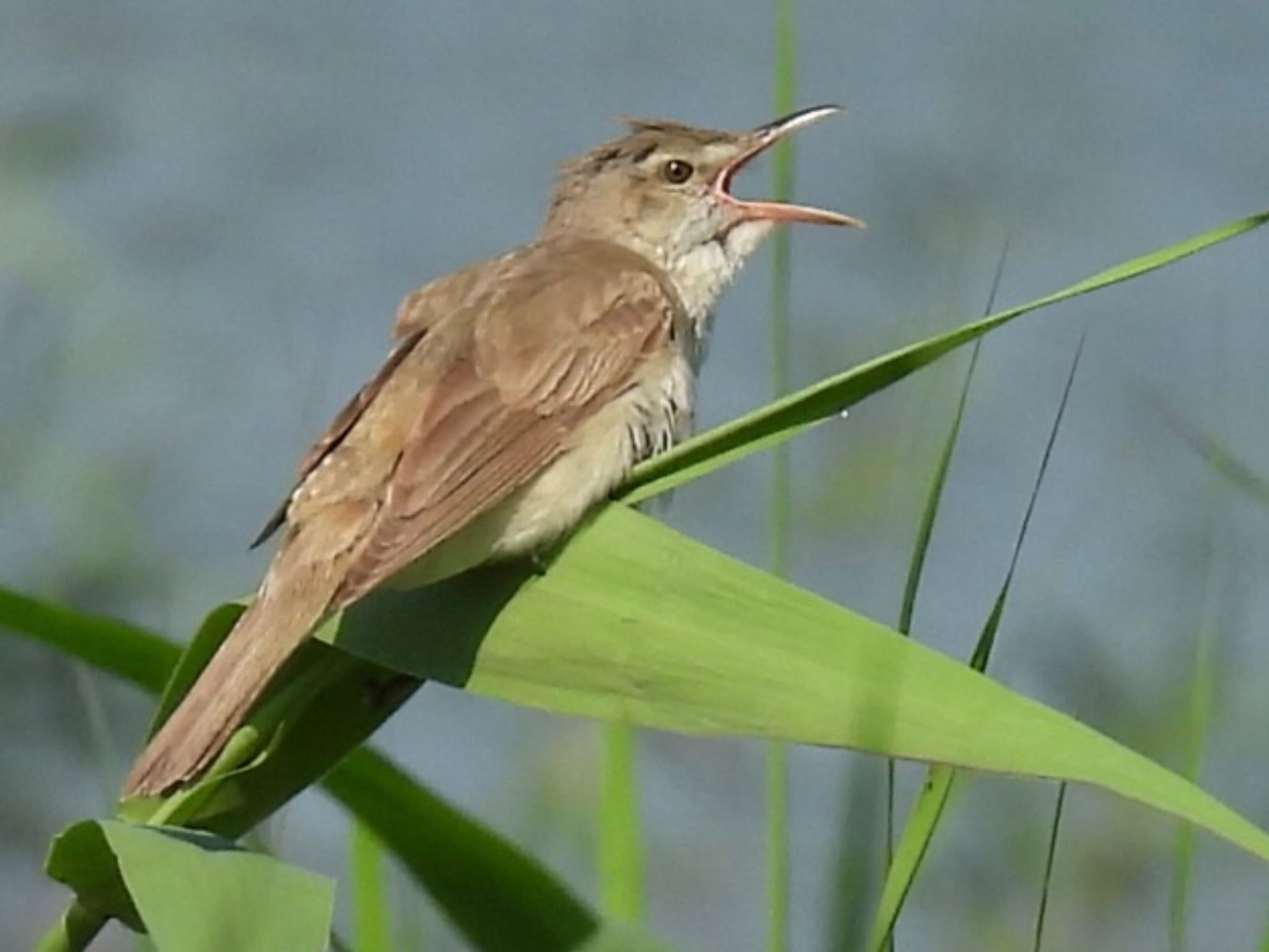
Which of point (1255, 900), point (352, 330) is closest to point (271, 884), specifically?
point (1255, 900)

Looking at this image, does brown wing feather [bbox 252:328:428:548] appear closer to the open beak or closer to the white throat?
the open beak

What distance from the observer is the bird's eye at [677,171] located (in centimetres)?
348

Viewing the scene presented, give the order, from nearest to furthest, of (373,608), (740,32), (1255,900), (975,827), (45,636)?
(45,636), (373,608), (975,827), (1255,900), (740,32)

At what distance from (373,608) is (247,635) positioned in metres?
0.17

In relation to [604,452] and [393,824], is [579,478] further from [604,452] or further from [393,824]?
[393,824]

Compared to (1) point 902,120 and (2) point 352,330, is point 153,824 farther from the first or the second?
(1) point 902,120

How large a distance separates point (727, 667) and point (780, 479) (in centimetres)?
29

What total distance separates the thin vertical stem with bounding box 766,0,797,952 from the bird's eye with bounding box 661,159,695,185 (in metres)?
1.19

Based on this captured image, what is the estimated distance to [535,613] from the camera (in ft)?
6.01

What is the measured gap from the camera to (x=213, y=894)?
1.46 m

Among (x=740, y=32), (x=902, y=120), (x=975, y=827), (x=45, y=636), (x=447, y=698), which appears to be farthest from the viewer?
(x=740, y=32)

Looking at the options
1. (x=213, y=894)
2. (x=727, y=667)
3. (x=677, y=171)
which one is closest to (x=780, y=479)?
(x=727, y=667)

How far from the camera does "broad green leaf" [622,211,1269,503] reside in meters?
1.74

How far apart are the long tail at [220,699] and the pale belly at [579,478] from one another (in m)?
0.20
